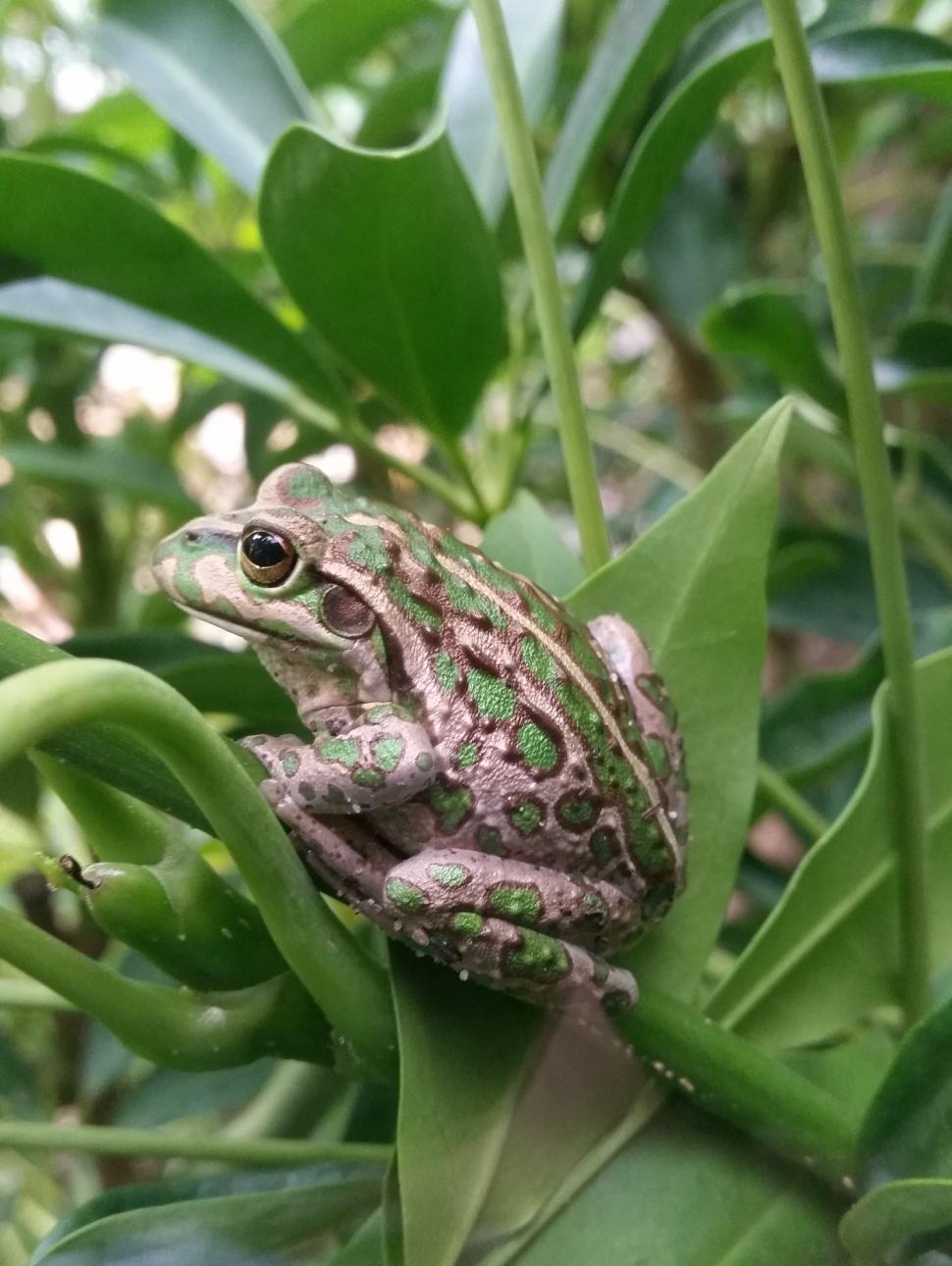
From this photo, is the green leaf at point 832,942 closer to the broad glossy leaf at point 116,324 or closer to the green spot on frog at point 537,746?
the green spot on frog at point 537,746

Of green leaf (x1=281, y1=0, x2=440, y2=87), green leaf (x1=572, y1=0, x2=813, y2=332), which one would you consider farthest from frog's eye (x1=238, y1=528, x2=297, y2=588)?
green leaf (x1=281, y1=0, x2=440, y2=87)

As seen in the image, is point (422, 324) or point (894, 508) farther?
point (422, 324)

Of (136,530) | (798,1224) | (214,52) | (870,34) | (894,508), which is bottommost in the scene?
(798,1224)

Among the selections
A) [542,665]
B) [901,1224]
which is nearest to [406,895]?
[542,665]

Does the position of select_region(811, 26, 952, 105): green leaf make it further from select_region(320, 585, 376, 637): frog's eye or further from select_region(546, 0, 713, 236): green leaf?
select_region(320, 585, 376, 637): frog's eye

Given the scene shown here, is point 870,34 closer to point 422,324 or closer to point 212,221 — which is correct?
point 422,324

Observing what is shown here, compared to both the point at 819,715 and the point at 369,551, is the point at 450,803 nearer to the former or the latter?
the point at 369,551

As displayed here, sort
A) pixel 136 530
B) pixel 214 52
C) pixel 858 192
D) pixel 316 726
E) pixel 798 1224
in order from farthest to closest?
pixel 858 192
pixel 136 530
pixel 214 52
pixel 316 726
pixel 798 1224

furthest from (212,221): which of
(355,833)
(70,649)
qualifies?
(355,833)
